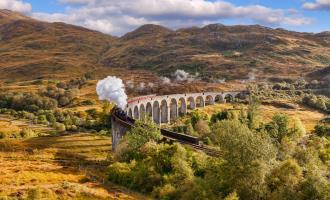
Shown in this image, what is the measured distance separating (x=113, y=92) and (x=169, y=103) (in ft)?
94.5

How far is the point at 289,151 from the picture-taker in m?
60.4

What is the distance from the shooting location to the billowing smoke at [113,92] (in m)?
110

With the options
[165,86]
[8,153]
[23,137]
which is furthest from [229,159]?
[165,86]

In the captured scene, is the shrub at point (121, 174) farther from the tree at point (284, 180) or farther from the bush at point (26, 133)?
the bush at point (26, 133)

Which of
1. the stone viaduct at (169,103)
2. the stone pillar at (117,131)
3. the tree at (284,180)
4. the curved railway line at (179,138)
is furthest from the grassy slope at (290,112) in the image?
the tree at (284,180)

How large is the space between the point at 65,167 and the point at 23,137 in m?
41.9

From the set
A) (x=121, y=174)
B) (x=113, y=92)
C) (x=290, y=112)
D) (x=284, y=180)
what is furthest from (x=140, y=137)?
(x=290, y=112)

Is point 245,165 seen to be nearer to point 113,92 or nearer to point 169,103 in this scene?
point 113,92

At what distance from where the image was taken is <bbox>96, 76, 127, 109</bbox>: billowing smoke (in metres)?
110

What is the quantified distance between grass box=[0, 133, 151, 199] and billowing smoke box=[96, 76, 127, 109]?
33.1ft

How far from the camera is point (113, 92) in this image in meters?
115

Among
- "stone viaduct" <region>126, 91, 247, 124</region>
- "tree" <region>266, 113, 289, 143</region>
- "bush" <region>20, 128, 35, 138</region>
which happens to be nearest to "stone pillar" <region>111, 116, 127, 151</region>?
"stone viaduct" <region>126, 91, 247, 124</region>

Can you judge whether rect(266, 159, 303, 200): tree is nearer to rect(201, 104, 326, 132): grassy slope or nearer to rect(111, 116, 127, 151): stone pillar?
rect(111, 116, 127, 151): stone pillar

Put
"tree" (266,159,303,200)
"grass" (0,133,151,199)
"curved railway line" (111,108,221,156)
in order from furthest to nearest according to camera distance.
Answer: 1. "curved railway line" (111,108,221,156)
2. "grass" (0,133,151,199)
3. "tree" (266,159,303,200)
